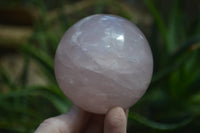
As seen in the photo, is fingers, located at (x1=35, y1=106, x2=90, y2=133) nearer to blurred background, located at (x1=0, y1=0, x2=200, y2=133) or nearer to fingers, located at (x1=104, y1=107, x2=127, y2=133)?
fingers, located at (x1=104, y1=107, x2=127, y2=133)

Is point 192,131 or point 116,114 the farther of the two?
point 192,131

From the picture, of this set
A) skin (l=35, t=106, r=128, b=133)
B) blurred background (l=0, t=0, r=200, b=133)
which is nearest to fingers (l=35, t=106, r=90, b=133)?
skin (l=35, t=106, r=128, b=133)

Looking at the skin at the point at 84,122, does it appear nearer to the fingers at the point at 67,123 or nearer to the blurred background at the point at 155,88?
the fingers at the point at 67,123

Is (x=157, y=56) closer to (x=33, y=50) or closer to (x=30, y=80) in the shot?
(x=33, y=50)

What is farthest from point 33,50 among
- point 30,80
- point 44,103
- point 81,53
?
point 30,80

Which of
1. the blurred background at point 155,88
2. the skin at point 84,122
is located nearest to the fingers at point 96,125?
the skin at point 84,122

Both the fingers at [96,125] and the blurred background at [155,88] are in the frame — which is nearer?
the fingers at [96,125]
